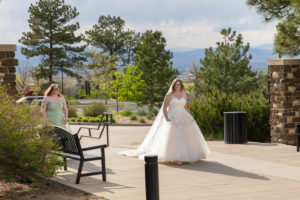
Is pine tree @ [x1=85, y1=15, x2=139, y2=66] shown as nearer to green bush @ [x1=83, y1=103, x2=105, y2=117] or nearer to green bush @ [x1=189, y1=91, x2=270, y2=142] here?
green bush @ [x1=83, y1=103, x2=105, y2=117]

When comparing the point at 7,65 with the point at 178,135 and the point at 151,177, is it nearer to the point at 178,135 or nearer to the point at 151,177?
the point at 178,135

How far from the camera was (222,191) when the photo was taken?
7.45 meters

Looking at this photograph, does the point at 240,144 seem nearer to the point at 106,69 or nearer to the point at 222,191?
the point at 222,191

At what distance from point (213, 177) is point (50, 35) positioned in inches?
1885

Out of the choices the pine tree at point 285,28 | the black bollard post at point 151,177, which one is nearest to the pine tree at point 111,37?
the pine tree at point 285,28

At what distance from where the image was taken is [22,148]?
741 centimetres

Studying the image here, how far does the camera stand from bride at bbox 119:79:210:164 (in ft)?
34.0

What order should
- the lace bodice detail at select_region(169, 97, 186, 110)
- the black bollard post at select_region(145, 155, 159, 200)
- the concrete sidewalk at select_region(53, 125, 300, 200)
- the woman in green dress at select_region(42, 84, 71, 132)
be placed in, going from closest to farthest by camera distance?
the black bollard post at select_region(145, 155, 159, 200) → the concrete sidewalk at select_region(53, 125, 300, 200) → the lace bodice detail at select_region(169, 97, 186, 110) → the woman in green dress at select_region(42, 84, 71, 132)

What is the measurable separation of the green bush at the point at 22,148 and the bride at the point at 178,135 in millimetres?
3211

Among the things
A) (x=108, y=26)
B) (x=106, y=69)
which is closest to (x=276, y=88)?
(x=106, y=69)

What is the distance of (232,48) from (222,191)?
1109 inches

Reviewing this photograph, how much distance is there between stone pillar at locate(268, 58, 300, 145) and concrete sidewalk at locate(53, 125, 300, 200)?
1237 millimetres

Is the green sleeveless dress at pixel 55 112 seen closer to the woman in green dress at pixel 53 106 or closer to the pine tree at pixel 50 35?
the woman in green dress at pixel 53 106

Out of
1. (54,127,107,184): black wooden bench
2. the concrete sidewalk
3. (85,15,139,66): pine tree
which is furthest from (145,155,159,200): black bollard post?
(85,15,139,66): pine tree
